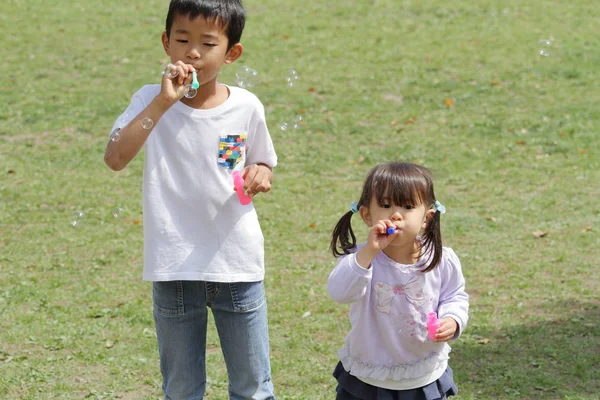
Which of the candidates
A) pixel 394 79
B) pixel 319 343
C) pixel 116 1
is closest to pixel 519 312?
pixel 319 343

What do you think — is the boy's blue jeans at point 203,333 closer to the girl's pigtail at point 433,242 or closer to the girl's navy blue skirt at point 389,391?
the girl's navy blue skirt at point 389,391

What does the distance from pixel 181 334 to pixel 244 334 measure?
0.68 feet

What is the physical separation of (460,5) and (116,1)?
5.40 m

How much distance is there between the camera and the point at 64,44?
12.6 metres

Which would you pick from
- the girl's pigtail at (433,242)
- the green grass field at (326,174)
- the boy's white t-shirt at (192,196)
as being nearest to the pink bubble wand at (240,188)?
the boy's white t-shirt at (192,196)

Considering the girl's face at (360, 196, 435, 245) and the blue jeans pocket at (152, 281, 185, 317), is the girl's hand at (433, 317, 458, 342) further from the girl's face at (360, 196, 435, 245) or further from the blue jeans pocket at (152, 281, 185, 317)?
the blue jeans pocket at (152, 281, 185, 317)

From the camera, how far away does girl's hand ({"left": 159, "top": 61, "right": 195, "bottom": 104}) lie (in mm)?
2773

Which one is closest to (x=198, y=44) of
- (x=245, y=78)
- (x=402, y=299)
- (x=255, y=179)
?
(x=255, y=179)

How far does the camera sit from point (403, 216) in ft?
9.38

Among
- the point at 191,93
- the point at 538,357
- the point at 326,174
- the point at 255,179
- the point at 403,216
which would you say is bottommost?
the point at 538,357

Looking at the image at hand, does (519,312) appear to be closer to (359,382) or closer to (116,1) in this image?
(359,382)

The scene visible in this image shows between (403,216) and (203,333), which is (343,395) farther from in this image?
(403,216)

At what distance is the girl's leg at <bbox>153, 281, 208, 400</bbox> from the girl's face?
62cm

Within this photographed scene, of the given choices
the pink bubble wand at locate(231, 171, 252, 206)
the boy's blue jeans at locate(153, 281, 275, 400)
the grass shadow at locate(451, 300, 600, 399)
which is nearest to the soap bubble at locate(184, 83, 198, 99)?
the pink bubble wand at locate(231, 171, 252, 206)
